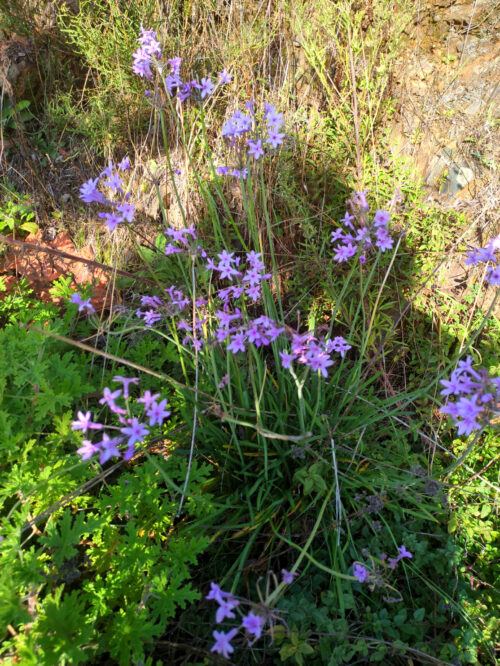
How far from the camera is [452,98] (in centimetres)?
342

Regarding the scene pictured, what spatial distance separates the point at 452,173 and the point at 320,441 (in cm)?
A: 241

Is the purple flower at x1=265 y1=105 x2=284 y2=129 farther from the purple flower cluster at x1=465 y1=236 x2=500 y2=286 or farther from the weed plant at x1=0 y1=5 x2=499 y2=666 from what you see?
the purple flower cluster at x1=465 y1=236 x2=500 y2=286

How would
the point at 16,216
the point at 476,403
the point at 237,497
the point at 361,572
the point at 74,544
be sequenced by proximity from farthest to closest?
the point at 16,216 → the point at 237,497 → the point at 74,544 → the point at 361,572 → the point at 476,403

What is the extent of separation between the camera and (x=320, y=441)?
2.15 metres

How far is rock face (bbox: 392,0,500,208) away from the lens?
3.27m

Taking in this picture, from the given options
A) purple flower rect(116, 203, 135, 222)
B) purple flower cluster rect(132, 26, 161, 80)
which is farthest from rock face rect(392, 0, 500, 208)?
purple flower rect(116, 203, 135, 222)

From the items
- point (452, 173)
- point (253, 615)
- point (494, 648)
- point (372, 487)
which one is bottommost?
point (494, 648)

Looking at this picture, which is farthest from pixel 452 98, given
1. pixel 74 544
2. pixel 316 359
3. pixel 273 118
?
pixel 74 544

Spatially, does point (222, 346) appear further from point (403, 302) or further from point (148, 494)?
point (403, 302)

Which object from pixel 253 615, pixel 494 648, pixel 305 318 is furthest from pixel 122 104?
pixel 494 648

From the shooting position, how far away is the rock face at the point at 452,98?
10.7 feet

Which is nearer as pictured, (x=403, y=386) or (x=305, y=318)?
(x=403, y=386)

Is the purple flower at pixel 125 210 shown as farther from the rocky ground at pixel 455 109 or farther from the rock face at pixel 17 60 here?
the rock face at pixel 17 60

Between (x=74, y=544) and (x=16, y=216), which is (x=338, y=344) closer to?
(x=74, y=544)
